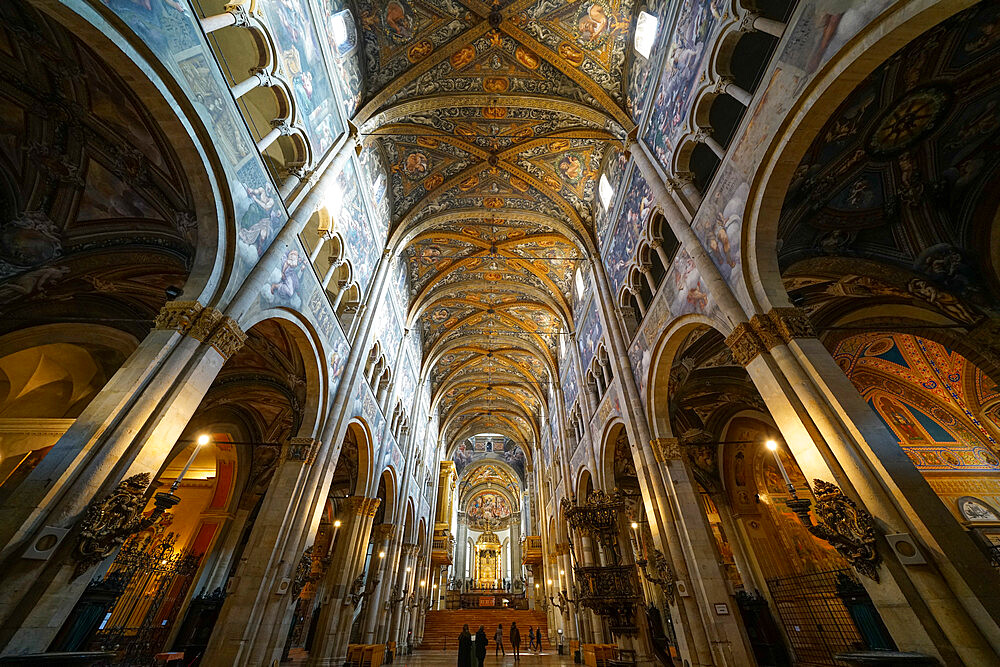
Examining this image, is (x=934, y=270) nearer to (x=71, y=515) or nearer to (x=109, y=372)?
(x=71, y=515)

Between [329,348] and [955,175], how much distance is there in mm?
12776

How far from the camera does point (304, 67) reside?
8055 mm

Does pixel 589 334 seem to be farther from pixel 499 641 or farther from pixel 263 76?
pixel 499 641

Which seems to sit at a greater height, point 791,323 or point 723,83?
point 723,83

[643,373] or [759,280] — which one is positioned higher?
[643,373]

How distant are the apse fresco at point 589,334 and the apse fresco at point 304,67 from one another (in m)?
9.77

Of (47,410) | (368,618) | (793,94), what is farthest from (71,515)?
(368,618)

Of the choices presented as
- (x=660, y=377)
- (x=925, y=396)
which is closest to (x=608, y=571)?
(x=660, y=377)

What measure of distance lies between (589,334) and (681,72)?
8827 millimetres

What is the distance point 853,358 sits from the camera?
11.3m

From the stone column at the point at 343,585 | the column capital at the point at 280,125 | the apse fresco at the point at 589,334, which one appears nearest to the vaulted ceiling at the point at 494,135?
the apse fresco at the point at 589,334

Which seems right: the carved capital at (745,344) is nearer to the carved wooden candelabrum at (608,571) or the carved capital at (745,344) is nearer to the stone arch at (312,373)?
the carved wooden candelabrum at (608,571)

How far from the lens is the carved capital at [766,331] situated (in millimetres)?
5160

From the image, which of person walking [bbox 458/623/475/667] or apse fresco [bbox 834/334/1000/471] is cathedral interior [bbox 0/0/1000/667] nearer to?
apse fresco [bbox 834/334/1000/471]
